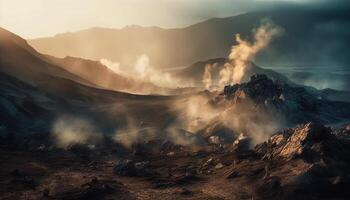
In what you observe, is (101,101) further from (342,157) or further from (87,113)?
(342,157)

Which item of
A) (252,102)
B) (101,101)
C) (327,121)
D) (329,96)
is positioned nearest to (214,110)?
(252,102)

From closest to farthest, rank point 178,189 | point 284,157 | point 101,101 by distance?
point 178,189 → point 284,157 → point 101,101

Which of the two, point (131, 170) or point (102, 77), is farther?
point (102, 77)

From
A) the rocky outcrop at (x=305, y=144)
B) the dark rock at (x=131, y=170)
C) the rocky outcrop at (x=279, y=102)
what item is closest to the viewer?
the rocky outcrop at (x=305, y=144)

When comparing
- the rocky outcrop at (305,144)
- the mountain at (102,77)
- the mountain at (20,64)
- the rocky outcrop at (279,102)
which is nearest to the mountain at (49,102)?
the mountain at (20,64)

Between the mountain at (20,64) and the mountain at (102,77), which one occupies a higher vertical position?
the mountain at (102,77)

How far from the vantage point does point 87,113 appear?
108 m

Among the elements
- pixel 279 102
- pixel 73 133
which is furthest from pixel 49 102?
pixel 279 102

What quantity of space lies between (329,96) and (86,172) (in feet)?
492

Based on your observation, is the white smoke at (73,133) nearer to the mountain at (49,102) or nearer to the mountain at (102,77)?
the mountain at (49,102)

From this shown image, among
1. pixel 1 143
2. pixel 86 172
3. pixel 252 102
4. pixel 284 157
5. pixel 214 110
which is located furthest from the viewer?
pixel 214 110

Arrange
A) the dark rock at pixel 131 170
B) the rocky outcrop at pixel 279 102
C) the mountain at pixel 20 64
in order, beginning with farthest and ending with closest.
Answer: the mountain at pixel 20 64 < the rocky outcrop at pixel 279 102 < the dark rock at pixel 131 170

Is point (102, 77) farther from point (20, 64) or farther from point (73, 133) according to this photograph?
point (73, 133)

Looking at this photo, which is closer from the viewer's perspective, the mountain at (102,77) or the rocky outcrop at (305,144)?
the rocky outcrop at (305,144)
